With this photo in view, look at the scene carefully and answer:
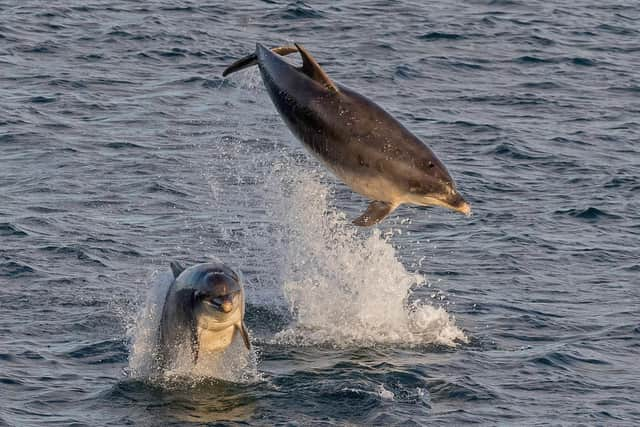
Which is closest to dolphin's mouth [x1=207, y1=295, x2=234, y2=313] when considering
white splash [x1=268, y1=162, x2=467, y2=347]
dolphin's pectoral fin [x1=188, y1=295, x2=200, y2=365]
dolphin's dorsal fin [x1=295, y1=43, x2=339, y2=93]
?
dolphin's pectoral fin [x1=188, y1=295, x2=200, y2=365]

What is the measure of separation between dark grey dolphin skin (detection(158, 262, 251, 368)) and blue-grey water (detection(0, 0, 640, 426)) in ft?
2.04

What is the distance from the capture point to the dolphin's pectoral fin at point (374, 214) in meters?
13.9

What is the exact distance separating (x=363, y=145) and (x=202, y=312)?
8.93 ft

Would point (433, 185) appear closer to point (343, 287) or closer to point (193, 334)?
point (193, 334)

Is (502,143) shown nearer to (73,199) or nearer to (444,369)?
(73,199)

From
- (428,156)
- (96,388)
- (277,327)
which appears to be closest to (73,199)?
(277,327)

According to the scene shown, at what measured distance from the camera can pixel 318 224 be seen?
2080 centimetres

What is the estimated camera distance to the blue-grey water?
1638 cm

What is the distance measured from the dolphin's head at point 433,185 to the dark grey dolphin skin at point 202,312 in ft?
7.70

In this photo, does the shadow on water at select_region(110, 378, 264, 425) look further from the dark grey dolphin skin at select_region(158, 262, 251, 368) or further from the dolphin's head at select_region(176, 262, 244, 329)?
the dolphin's head at select_region(176, 262, 244, 329)

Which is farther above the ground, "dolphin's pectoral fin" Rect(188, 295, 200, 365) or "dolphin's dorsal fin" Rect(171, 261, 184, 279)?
"dolphin's dorsal fin" Rect(171, 261, 184, 279)

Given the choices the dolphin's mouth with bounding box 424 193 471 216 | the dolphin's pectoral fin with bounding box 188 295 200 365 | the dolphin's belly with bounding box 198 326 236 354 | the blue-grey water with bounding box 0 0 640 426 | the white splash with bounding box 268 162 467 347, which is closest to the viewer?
the dolphin's mouth with bounding box 424 193 471 216

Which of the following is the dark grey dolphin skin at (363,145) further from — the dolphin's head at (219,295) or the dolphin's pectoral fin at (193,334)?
the dolphin's pectoral fin at (193,334)

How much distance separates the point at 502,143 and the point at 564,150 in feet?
3.89
